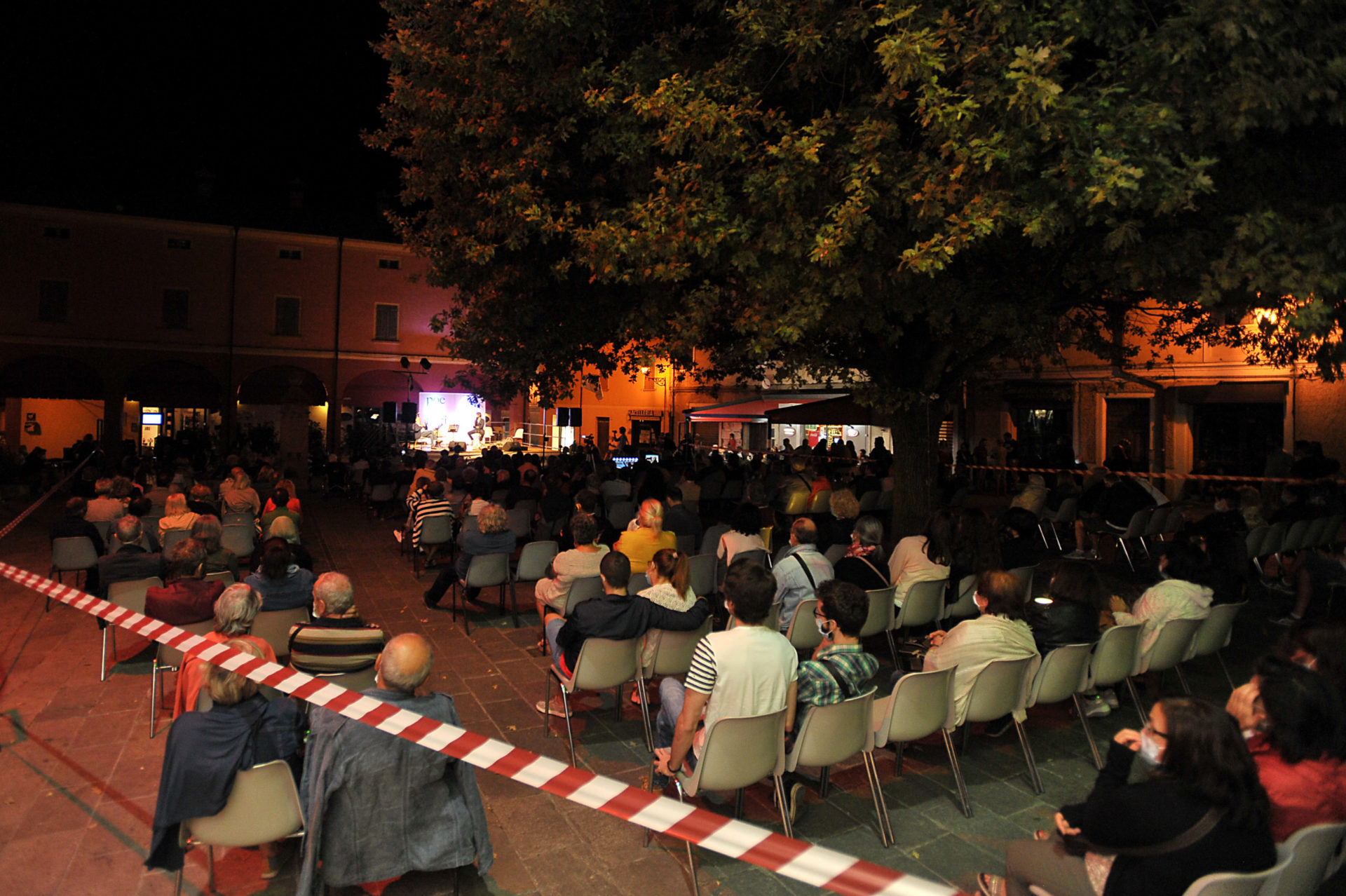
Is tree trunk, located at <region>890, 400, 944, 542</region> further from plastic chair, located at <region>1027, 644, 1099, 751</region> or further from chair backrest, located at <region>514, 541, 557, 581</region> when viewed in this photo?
plastic chair, located at <region>1027, 644, 1099, 751</region>

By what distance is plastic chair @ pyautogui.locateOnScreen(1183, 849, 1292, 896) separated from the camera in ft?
7.01

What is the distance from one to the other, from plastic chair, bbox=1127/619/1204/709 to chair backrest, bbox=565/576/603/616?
3.56 meters

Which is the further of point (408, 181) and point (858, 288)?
point (408, 181)

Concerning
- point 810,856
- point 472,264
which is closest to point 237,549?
point 472,264

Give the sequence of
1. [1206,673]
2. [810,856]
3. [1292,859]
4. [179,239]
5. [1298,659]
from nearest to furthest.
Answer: [810,856] → [1292,859] → [1298,659] → [1206,673] → [179,239]

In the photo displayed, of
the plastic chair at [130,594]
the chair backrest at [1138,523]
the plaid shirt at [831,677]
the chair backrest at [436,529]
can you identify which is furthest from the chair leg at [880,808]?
the chair backrest at [1138,523]

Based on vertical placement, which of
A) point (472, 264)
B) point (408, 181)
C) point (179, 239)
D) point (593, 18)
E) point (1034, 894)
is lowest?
point (1034, 894)

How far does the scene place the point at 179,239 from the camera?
2542 cm

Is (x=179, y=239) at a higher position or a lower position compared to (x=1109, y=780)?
higher

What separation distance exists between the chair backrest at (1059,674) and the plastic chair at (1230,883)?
2162mm

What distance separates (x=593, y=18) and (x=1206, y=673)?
805 cm

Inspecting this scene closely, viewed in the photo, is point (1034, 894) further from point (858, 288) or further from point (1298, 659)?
point (858, 288)

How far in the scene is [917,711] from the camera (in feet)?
12.7

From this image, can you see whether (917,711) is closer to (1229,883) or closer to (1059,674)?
(1059,674)
